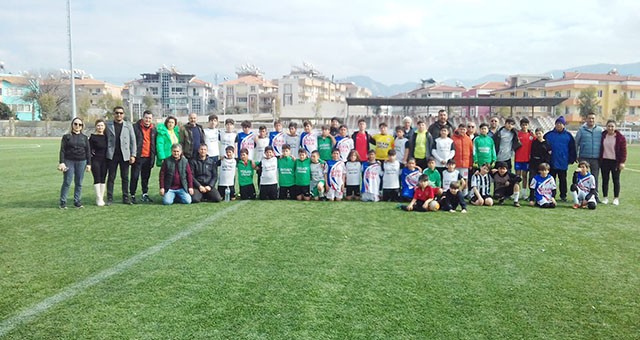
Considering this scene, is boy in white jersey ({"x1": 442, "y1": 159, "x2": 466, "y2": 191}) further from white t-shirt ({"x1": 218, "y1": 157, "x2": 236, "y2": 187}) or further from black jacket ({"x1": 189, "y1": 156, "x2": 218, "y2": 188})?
black jacket ({"x1": 189, "y1": 156, "x2": 218, "y2": 188})

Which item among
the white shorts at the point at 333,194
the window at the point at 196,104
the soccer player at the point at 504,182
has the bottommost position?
the white shorts at the point at 333,194

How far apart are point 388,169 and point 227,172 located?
10.3ft

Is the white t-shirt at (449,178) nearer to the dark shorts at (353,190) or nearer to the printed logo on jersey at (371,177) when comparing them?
the printed logo on jersey at (371,177)

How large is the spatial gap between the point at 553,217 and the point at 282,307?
18.9 feet

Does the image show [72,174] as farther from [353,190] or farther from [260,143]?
[353,190]

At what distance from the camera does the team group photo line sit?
28.8 ft

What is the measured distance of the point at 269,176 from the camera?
9383 millimetres

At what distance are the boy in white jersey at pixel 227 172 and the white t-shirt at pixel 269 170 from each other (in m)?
0.59

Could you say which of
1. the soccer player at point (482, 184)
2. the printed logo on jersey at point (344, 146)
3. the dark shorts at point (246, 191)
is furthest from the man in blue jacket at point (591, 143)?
the dark shorts at point (246, 191)

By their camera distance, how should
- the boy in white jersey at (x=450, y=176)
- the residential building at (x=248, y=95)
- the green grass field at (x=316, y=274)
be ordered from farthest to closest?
the residential building at (x=248, y=95) < the boy in white jersey at (x=450, y=176) < the green grass field at (x=316, y=274)

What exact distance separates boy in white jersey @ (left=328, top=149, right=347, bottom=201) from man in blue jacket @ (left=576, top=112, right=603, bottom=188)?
4699mm

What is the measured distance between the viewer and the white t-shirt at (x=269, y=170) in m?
9.35

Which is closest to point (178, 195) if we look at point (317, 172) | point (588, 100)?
point (317, 172)

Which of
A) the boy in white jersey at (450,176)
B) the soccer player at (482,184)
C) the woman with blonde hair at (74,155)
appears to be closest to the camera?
the woman with blonde hair at (74,155)
